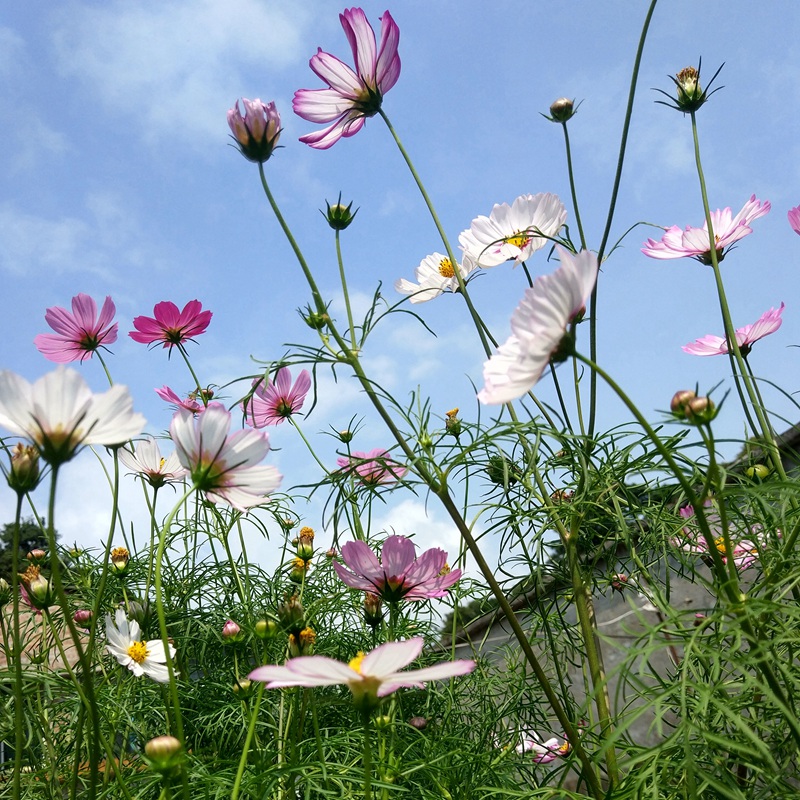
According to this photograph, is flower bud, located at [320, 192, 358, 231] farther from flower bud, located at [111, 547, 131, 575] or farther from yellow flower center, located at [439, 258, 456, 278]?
flower bud, located at [111, 547, 131, 575]

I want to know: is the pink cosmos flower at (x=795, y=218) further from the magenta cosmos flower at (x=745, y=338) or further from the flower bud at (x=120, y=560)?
the flower bud at (x=120, y=560)

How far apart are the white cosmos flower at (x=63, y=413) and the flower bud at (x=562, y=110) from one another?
2.48 feet

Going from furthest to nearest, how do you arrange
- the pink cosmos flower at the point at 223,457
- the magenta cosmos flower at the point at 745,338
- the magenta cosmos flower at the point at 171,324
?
the magenta cosmos flower at the point at 171,324, the magenta cosmos flower at the point at 745,338, the pink cosmos flower at the point at 223,457

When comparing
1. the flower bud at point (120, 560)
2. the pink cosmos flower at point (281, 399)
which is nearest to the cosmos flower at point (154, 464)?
the pink cosmos flower at point (281, 399)

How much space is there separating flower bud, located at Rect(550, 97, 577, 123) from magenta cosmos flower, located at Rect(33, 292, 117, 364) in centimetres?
66

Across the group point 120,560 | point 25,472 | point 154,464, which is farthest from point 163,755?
point 120,560

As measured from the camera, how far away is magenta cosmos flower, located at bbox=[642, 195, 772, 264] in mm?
965

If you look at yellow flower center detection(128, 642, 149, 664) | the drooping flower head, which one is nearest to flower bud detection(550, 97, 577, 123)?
the drooping flower head

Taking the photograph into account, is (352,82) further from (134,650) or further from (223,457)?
(134,650)

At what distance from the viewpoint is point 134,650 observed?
908 millimetres

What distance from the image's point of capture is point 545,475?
2.70ft

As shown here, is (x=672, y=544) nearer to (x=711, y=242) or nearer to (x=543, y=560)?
(x=543, y=560)

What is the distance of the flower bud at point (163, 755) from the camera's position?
1.54ft

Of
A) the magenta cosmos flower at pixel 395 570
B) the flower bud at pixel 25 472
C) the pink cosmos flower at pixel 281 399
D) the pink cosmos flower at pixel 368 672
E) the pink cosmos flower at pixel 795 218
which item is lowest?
the pink cosmos flower at pixel 368 672
